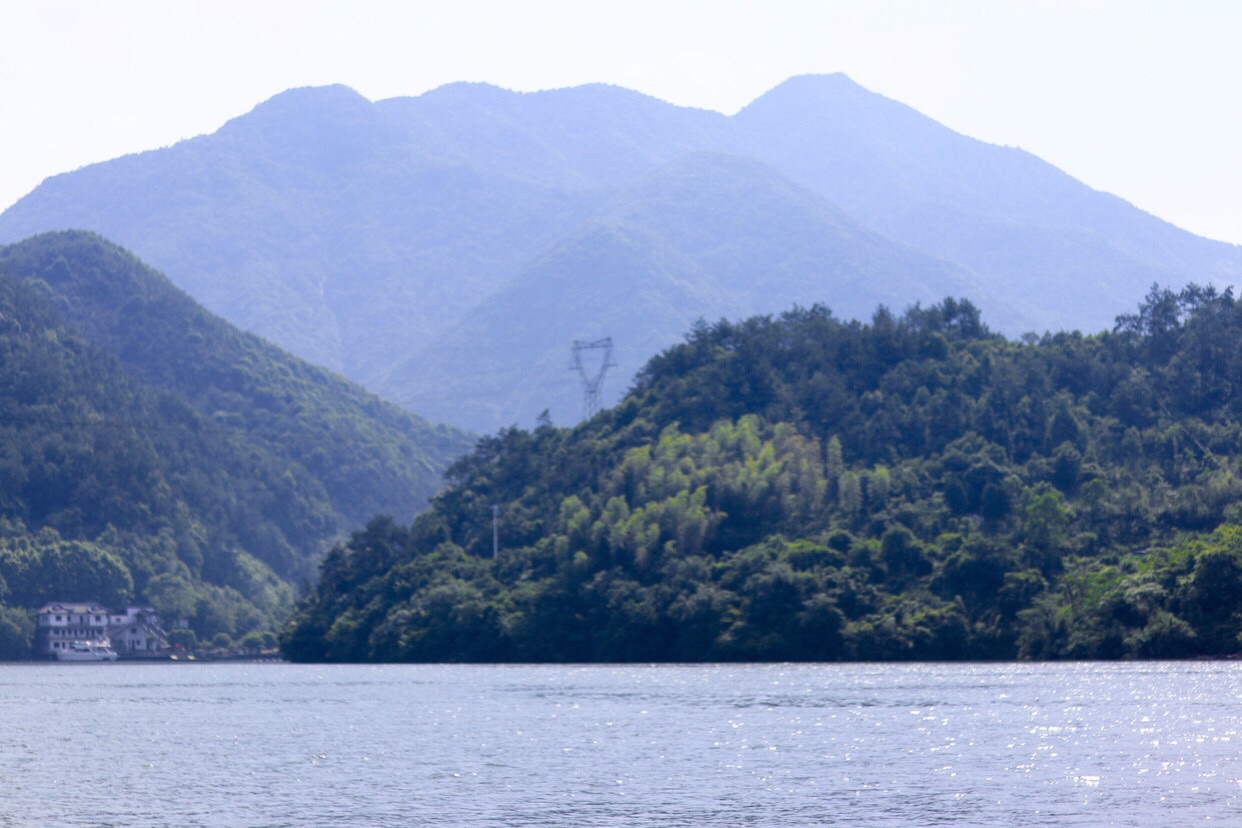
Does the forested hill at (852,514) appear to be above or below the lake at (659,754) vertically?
above

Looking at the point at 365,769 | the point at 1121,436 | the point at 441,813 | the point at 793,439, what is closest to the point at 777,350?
the point at 793,439

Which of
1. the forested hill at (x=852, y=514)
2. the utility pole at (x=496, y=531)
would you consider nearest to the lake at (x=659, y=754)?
the forested hill at (x=852, y=514)

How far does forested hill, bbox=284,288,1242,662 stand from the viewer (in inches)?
5153

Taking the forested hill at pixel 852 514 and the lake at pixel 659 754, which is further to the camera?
the forested hill at pixel 852 514

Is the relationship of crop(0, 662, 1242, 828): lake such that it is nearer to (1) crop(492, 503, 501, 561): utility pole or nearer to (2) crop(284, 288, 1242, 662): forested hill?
(2) crop(284, 288, 1242, 662): forested hill

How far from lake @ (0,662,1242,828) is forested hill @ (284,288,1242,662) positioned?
1890 cm

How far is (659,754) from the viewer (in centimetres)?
6419

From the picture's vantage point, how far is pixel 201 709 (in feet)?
326

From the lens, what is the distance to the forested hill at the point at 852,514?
429ft

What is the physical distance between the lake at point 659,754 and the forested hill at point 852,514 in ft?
62.0

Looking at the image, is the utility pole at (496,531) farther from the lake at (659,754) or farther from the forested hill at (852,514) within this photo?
the lake at (659,754)

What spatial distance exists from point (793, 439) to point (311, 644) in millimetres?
51892

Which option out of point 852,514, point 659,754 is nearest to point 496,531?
point 852,514

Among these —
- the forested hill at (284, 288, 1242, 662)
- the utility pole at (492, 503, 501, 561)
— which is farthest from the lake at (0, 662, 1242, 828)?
the utility pole at (492, 503, 501, 561)
